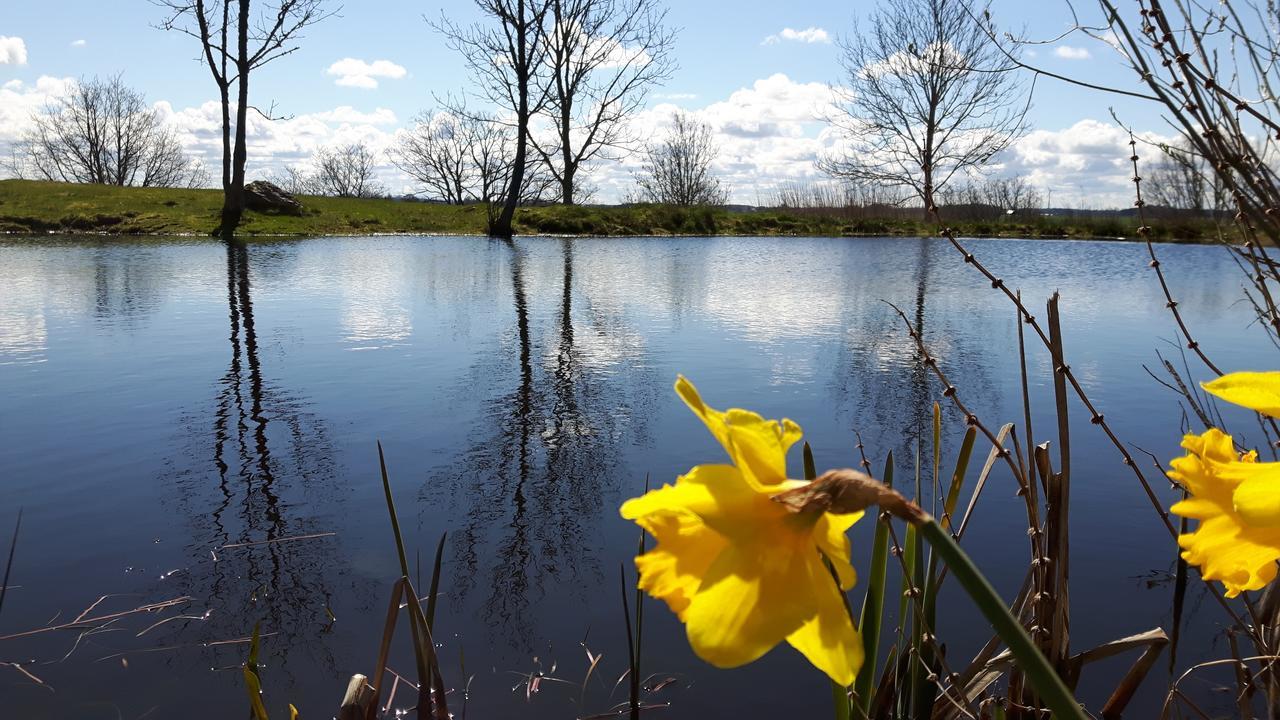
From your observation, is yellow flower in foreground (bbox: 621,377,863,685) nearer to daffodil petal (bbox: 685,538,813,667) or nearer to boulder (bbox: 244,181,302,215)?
daffodil petal (bbox: 685,538,813,667)

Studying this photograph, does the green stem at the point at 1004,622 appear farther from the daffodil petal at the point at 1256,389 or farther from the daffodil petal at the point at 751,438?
the daffodil petal at the point at 1256,389

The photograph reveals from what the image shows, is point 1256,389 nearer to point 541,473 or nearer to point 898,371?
point 541,473

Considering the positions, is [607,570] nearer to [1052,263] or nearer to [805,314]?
[805,314]

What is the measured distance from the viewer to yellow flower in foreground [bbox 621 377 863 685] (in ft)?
1.40

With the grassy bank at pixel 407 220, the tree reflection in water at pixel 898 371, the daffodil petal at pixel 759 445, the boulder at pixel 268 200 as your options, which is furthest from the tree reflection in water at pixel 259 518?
the boulder at pixel 268 200

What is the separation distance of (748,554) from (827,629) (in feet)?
0.19

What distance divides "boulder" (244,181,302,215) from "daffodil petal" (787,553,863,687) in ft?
75.5

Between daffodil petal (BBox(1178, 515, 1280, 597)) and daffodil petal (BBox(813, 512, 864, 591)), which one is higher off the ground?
daffodil petal (BBox(813, 512, 864, 591))

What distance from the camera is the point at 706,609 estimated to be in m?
0.42

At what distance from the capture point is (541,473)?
3.38 meters

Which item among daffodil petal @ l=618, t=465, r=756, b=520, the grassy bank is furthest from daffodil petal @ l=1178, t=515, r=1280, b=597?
the grassy bank

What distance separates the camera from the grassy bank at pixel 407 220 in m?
19.1

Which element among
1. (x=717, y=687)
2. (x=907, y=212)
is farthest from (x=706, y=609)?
(x=907, y=212)

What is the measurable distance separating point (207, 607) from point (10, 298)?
284 inches
